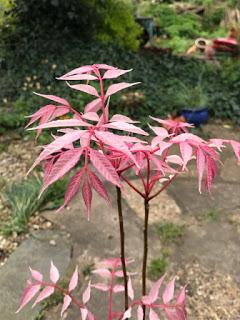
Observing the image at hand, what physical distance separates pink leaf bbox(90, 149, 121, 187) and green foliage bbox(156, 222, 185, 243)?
195 centimetres

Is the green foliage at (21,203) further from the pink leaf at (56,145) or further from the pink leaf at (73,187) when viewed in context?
the pink leaf at (56,145)

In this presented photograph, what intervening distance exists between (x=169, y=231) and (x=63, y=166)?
206cm

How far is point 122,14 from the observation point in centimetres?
622

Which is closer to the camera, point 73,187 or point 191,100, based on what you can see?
point 73,187

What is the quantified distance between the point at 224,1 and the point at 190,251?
7517 mm

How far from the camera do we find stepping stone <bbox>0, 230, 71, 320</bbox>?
2.31m

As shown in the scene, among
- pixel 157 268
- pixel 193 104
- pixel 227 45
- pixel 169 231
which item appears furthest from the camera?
pixel 227 45

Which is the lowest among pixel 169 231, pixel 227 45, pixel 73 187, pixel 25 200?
pixel 169 231

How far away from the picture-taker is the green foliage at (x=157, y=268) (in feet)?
8.34

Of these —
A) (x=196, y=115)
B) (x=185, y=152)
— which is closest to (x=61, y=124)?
(x=185, y=152)

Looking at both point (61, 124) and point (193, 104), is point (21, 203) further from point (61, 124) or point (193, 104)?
point (193, 104)

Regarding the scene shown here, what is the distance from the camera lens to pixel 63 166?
918 mm

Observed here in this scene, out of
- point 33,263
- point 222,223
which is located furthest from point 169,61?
point 33,263

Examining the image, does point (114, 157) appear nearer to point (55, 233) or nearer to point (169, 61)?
point (55, 233)
